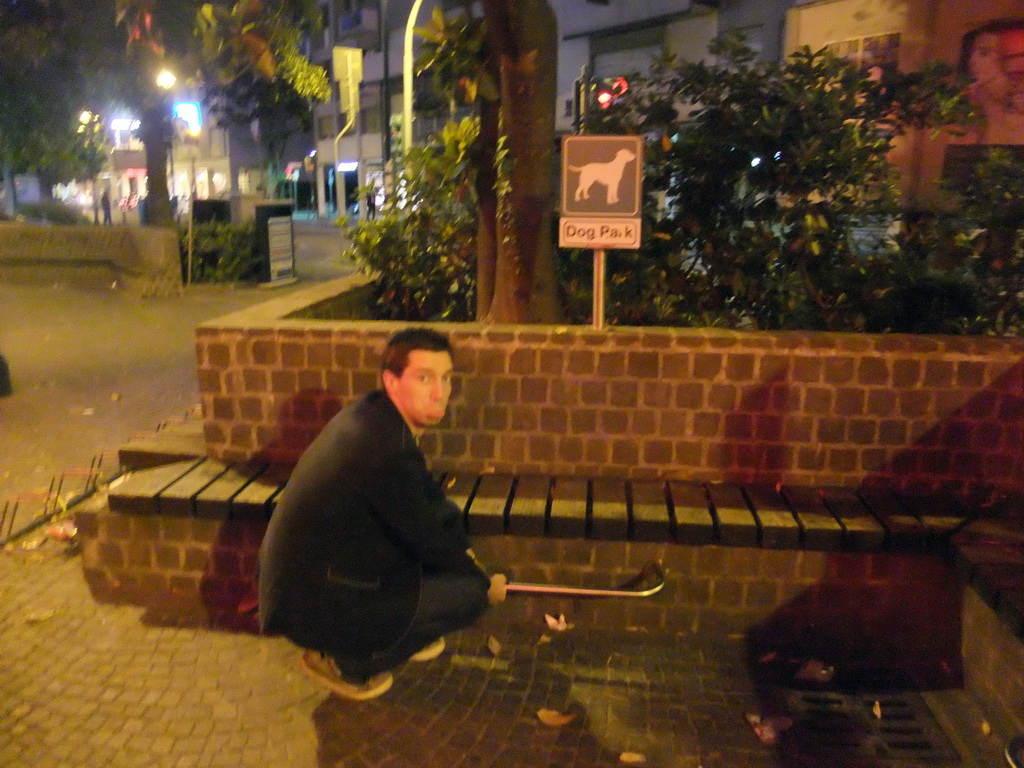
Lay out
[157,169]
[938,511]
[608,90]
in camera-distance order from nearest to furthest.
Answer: [938,511] < [608,90] < [157,169]

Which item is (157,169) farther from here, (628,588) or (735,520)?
(735,520)

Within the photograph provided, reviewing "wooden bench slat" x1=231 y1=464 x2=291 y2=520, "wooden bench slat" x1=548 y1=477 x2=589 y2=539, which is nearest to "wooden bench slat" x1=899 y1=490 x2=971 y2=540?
"wooden bench slat" x1=548 y1=477 x2=589 y2=539

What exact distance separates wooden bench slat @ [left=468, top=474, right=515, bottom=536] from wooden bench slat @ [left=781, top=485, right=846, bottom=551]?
53.4 inches

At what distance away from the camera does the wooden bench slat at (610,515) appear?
13.0ft

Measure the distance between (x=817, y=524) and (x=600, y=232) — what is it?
5.93 feet

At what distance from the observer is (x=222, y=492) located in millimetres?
4168

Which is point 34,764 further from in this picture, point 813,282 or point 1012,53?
point 1012,53

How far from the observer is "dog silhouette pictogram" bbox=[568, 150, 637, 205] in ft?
14.5

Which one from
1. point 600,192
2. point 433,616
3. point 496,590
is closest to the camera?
point 433,616

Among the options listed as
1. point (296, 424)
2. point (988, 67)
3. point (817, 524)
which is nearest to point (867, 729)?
point (817, 524)

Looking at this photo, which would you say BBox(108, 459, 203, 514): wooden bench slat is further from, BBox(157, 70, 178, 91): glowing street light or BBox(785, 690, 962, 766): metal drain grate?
BBox(157, 70, 178, 91): glowing street light

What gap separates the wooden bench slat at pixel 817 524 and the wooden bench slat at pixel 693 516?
402mm

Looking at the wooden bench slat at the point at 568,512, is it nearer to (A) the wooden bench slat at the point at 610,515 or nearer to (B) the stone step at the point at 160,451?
(A) the wooden bench slat at the point at 610,515

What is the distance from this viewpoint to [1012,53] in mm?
8227
